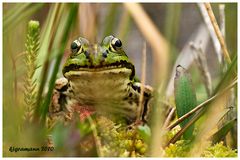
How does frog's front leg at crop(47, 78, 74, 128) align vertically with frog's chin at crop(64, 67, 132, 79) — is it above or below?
below

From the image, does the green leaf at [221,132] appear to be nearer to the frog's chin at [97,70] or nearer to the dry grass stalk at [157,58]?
the dry grass stalk at [157,58]

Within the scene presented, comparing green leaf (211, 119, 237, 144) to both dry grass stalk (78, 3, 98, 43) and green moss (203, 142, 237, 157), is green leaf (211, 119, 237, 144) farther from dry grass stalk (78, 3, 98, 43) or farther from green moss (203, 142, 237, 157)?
dry grass stalk (78, 3, 98, 43)

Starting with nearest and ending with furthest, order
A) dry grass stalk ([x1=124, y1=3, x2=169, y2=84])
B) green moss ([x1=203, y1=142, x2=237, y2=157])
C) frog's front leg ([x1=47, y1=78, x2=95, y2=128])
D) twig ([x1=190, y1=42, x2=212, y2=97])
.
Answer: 1. green moss ([x1=203, y1=142, x2=237, y2=157])
2. dry grass stalk ([x1=124, y1=3, x2=169, y2=84])
3. frog's front leg ([x1=47, y1=78, x2=95, y2=128])
4. twig ([x1=190, y1=42, x2=212, y2=97])

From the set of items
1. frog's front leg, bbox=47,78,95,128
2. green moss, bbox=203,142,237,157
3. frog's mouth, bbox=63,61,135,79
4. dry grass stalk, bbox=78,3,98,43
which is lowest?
green moss, bbox=203,142,237,157

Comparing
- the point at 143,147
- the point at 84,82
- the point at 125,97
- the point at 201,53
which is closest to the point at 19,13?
the point at 84,82

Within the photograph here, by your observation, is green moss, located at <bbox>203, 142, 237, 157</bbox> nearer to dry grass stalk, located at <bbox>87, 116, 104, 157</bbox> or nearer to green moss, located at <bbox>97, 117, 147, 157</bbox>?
green moss, located at <bbox>97, 117, 147, 157</bbox>

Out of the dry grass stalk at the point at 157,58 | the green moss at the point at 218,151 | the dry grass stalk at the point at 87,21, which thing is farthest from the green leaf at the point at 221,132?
the dry grass stalk at the point at 87,21

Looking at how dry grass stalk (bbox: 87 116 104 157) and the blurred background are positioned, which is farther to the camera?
the blurred background

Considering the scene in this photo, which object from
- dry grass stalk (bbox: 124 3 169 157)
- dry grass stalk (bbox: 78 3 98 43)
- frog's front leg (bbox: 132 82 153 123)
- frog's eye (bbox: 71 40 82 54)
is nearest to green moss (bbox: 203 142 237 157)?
dry grass stalk (bbox: 124 3 169 157)

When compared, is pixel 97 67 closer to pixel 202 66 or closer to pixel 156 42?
pixel 156 42

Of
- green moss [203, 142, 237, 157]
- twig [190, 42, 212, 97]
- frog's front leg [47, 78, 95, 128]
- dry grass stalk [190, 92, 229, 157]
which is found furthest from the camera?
twig [190, 42, 212, 97]
